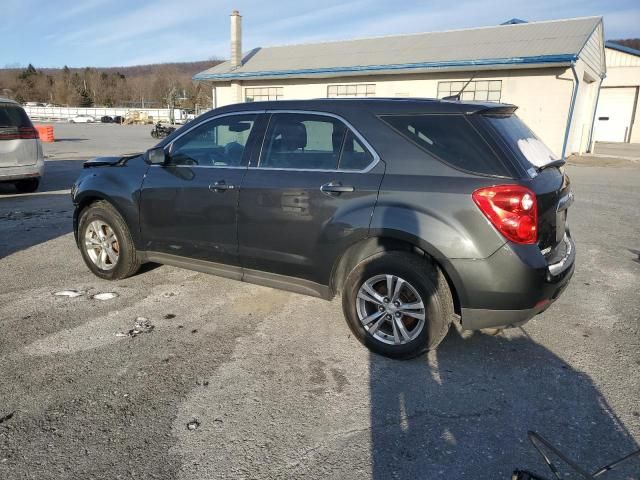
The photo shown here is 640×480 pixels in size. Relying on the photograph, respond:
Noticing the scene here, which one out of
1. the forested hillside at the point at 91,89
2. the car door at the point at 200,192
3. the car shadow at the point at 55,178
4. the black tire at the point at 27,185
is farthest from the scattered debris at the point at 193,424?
the forested hillside at the point at 91,89

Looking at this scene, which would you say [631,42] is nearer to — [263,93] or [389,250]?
[263,93]

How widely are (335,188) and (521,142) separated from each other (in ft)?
4.29

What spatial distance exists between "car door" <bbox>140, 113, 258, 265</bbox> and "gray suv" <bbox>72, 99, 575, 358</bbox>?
0.5 inches

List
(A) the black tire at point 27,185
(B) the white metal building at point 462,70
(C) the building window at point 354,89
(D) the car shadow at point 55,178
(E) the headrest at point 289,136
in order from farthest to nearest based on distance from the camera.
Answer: (C) the building window at point 354,89
(B) the white metal building at point 462,70
(D) the car shadow at point 55,178
(A) the black tire at point 27,185
(E) the headrest at point 289,136

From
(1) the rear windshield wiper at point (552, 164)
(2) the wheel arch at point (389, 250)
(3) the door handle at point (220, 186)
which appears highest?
(1) the rear windshield wiper at point (552, 164)

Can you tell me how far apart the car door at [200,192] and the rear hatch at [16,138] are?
19.7ft

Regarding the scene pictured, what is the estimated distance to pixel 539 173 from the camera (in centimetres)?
319

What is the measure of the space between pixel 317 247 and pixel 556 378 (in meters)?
1.84

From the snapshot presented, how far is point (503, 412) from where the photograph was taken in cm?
→ 282

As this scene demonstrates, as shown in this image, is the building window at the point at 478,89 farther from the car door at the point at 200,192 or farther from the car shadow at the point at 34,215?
the car door at the point at 200,192

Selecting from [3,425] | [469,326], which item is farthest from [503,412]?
[3,425]

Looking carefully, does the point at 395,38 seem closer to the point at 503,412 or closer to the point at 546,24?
the point at 546,24

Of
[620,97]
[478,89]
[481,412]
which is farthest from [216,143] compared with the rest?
[620,97]

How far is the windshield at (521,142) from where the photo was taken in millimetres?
3150
